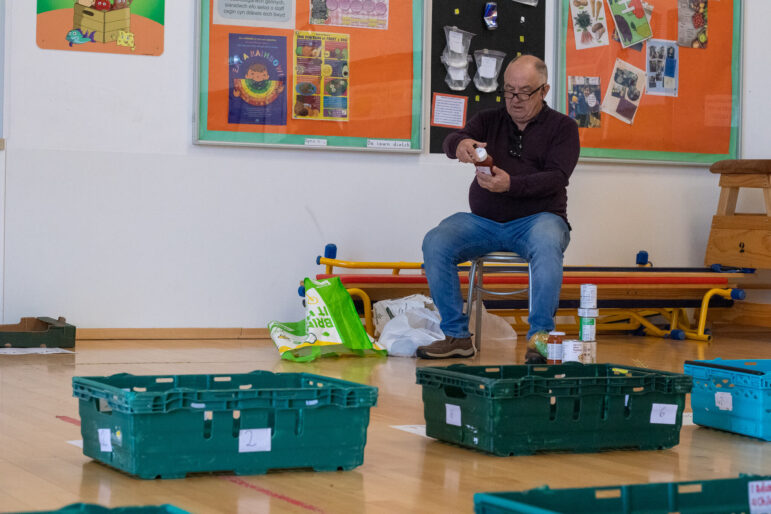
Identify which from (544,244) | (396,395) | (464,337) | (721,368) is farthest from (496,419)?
(464,337)

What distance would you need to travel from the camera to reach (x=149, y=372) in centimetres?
353

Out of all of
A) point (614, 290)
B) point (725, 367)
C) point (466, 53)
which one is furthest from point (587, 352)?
point (466, 53)

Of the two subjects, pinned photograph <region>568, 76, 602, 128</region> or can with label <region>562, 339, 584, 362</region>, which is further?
pinned photograph <region>568, 76, 602, 128</region>

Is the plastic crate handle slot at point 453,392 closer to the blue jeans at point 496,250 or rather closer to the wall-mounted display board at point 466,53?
the blue jeans at point 496,250

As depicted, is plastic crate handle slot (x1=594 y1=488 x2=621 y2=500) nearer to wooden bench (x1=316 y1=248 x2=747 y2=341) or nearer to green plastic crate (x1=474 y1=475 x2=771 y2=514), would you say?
green plastic crate (x1=474 y1=475 x2=771 y2=514)

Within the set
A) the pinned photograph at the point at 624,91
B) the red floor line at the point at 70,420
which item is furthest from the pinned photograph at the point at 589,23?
the red floor line at the point at 70,420

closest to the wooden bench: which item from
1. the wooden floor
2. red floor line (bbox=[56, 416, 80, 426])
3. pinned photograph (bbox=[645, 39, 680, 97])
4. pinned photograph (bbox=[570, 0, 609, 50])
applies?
pinned photograph (bbox=[645, 39, 680, 97])

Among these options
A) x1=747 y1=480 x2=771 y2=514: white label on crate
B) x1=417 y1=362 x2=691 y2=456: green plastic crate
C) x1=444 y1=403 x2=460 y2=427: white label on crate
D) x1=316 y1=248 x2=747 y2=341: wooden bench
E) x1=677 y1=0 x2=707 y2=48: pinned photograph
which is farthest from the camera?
x1=677 y1=0 x2=707 y2=48: pinned photograph

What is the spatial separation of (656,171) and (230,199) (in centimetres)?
236

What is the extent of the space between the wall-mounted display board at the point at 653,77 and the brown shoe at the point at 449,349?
6.04 feet

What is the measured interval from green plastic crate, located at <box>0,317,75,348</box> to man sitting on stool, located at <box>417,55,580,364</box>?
4.80 ft

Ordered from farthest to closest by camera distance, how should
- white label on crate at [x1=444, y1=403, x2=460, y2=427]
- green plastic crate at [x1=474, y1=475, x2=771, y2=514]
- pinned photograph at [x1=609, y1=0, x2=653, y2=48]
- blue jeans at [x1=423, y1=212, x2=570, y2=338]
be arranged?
pinned photograph at [x1=609, y1=0, x2=653, y2=48] → blue jeans at [x1=423, y1=212, x2=570, y2=338] → white label on crate at [x1=444, y1=403, x2=460, y2=427] → green plastic crate at [x1=474, y1=475, x2=771, y2=514]

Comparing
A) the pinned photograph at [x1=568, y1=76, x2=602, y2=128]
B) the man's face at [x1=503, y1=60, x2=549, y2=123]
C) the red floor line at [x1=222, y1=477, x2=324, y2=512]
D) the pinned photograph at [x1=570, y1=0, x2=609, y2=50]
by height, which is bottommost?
the red floor line at [x1=222, y1=477, x2=324, y2=512]

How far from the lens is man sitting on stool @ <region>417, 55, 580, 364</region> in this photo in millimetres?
3805
